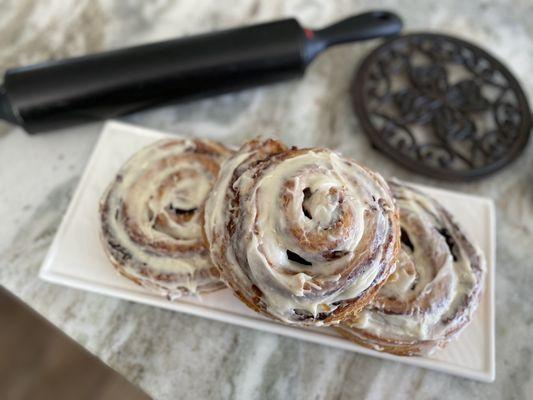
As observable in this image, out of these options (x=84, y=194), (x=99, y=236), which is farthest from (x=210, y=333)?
(x=84, y=194)

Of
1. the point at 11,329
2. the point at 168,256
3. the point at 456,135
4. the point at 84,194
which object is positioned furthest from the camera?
the point at 11,329

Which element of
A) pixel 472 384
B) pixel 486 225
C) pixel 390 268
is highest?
pixel 390 268

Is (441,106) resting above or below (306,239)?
below

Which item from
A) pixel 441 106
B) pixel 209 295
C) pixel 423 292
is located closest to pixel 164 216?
pixel 209 295

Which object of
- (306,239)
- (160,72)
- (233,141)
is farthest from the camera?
(233,141)

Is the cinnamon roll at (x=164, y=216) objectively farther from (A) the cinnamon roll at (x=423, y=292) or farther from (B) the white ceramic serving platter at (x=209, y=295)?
(A) the cinnamon roll at (x=423, y=292)

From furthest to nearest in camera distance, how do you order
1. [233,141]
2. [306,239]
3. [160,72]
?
1. [233,141]
2. [160,72]
3. [306,239]

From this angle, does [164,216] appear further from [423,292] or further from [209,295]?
[423,292]

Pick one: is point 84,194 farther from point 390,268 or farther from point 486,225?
point 486,225
